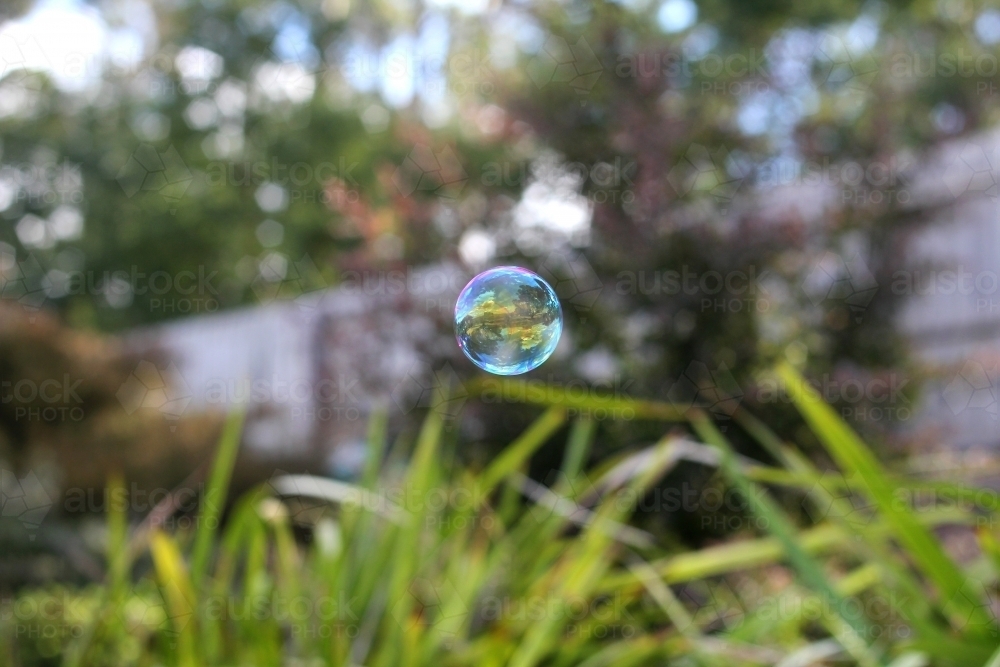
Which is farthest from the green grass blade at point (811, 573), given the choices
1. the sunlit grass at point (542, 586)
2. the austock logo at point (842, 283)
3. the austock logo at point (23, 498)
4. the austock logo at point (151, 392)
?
the austock logo at point (151, 392)

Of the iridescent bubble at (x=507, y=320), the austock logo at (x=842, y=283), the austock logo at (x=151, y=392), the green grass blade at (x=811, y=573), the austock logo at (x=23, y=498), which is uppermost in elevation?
the iridescent bubble at (x=507, y=320)

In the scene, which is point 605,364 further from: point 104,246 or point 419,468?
point 104,246

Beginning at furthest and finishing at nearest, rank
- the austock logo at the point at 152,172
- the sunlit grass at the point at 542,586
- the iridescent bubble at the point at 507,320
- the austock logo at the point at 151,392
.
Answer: the austock logo at the point at 152,172, the austock logo at the point at 151,392, the sunlit grass at the point at 542,586, the iridescent bubble at the point at 507,320

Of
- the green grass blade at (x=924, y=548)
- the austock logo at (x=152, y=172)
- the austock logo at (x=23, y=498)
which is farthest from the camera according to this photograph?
the austock logo at (x=152, y=172)

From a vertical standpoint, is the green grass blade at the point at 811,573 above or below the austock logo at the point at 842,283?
below

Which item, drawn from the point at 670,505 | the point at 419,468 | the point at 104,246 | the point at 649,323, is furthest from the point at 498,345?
the point at 104,246

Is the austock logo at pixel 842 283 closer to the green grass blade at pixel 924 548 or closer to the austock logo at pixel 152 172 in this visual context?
the green grass blade at pixel 924 548
